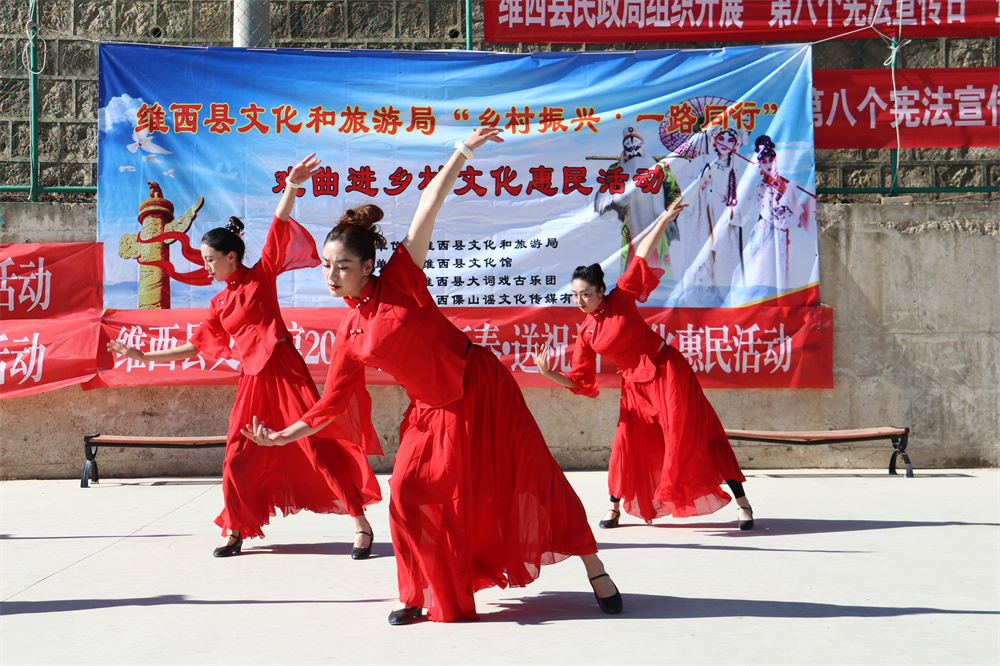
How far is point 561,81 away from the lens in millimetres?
6789

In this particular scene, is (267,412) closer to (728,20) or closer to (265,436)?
(265,436)

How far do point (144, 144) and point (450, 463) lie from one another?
4.82 metres

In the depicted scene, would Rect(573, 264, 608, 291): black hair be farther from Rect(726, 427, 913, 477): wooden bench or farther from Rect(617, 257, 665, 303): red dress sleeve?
Rect(726, 427, 913, 477): wooden bench

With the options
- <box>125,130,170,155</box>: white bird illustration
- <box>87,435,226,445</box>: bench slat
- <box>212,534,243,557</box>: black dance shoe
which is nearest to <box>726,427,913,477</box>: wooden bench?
<box>212,534,243,557</box>: black dance shoe

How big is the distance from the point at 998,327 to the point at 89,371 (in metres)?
6.73

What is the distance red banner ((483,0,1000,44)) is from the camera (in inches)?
271

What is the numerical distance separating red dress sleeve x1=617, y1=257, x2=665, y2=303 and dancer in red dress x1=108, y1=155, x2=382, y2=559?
5.22 feet

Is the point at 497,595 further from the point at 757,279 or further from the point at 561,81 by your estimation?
the point at 561,81

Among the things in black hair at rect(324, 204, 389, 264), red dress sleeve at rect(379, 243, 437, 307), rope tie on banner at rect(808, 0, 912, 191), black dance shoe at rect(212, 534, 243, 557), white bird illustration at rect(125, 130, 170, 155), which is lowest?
black dance shoe at rect(212, 534, 243, 557)

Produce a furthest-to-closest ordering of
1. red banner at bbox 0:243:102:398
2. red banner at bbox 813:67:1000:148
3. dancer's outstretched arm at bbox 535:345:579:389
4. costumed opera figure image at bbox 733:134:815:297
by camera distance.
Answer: red banner at bbox 813:67:1000:148, costumed opera figure image at bbox 733:134:815:297, red banner at bbox 0:243:102:398, dancer's outstretched arm at bbox 535:345:579:389

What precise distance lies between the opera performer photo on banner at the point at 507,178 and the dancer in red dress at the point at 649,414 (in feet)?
6.33

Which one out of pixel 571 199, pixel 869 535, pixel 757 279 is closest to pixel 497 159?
pixel 571 199

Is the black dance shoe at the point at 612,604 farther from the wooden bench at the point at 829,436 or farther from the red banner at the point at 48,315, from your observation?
the red banner at the point at 48,315

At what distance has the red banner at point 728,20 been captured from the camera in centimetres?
689
